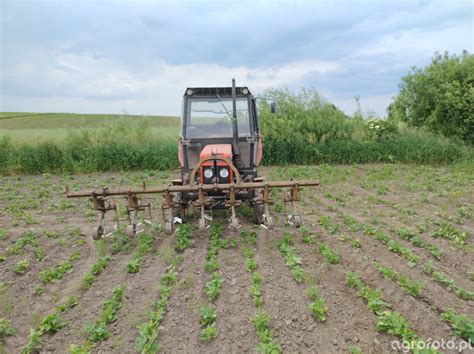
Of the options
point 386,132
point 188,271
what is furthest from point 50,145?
point 386,132

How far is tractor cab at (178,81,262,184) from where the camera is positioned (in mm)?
6621

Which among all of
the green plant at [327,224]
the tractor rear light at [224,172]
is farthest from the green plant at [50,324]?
the green plant at [327,224]

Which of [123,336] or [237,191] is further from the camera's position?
[237,191]

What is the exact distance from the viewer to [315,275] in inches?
177

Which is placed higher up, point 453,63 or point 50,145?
point 453,63

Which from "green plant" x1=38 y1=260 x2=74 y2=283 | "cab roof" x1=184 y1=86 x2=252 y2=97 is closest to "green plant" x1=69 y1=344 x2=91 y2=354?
"green plant" x1=38 y1=260 x2=74 y2=283

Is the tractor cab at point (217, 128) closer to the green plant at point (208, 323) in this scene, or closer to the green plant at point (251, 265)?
the green plant at point (251, 265)

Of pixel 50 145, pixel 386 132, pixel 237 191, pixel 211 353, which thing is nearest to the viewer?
pixel 211 353

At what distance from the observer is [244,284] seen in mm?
4293

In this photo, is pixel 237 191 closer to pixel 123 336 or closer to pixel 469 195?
pixel 123 336

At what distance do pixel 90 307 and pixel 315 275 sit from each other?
9.59ft

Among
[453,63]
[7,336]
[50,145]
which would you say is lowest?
[7,336]

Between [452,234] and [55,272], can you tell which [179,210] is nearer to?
[55,272]

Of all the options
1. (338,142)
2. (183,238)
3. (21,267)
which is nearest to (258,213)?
(183,238)
